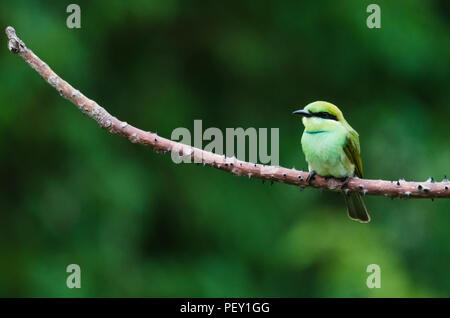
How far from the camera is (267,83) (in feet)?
24.8

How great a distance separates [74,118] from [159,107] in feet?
3.12

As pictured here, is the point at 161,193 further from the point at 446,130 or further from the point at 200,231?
the point at 446,130

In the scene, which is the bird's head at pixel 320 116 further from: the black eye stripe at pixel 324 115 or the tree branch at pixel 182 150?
the tree branch at pixel 182 150

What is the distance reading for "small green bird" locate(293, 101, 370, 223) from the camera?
141 inches

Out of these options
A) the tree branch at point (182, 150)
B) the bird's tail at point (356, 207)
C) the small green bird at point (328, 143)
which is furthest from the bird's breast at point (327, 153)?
the tree branch at point (182, 150)

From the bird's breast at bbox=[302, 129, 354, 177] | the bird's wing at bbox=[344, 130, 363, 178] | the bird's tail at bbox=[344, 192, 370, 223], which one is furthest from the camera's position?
the bird's tail at bbox=[344, 192, 370, 223]

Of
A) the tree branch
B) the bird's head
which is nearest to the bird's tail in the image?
the bird's head

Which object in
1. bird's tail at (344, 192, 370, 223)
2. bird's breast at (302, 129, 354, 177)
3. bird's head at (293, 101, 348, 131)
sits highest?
bird's head at (293, 101, 348, 131)

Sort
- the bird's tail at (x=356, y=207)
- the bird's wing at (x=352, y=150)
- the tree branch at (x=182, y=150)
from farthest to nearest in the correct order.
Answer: the bird's tail at (x=356, y=207), the bird's wing at (x=352, y=150), the tree branch at (x=182, y=150)

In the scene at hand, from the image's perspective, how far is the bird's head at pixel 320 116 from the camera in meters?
3.63

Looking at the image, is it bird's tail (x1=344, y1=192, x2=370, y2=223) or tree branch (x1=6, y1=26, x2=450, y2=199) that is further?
bird's tail (x1=344, y1=192, x2=370, y2=223)

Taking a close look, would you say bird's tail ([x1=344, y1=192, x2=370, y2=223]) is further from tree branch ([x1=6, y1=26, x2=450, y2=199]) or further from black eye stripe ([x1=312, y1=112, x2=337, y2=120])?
tree branch ([x1=6, y1=26, x2=450, y2=199])

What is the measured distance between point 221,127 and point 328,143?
3.71 m

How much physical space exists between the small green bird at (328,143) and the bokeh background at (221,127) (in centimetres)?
271
